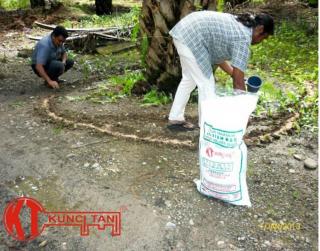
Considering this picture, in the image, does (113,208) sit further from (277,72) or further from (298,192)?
(277,72)

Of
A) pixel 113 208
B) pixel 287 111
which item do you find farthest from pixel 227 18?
pixel 113 208

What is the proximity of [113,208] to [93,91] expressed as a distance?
298 centimetres

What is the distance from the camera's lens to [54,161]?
3.94 metres

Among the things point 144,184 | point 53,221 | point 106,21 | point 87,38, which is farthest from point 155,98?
point 106,21

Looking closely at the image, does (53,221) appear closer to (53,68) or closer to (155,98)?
(155,98)

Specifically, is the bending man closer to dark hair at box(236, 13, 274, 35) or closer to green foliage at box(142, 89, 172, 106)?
dark hair at box(236, 13, 274, 35)

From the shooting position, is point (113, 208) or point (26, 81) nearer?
point (113, 208)

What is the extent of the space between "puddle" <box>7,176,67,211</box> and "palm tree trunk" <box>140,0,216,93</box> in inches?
91.0

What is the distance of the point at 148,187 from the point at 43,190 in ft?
2.81

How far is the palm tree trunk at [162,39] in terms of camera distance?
5125 mm

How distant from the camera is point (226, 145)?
3010 millimetres

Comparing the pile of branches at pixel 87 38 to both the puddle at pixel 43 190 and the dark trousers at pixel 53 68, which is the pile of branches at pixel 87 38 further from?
the puddle at pixel 43 190

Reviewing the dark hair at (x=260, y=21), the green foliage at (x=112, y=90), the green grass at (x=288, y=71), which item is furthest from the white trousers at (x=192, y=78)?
the green foliage at (x=112, y=90)

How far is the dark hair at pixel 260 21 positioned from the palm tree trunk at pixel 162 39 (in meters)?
1.21
